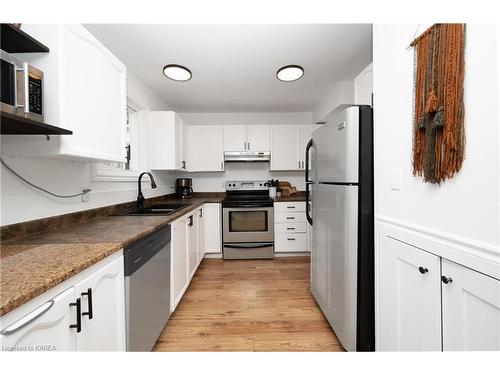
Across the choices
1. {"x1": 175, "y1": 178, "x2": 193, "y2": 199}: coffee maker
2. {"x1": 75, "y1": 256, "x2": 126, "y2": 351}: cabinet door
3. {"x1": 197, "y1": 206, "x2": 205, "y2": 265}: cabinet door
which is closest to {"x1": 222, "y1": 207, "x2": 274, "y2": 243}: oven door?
{"x1": 197, "y1": 206, "x2": 205, "y2": 265}: cabinet door

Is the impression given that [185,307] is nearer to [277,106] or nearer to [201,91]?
[201,91]

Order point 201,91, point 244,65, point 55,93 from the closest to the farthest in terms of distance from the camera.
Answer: point 55,93
point 244,65
point 201,91

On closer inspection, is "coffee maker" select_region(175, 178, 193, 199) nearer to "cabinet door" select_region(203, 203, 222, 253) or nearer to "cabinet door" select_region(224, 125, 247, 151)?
"cabinet door" select_region(203, 203, 222, 253)

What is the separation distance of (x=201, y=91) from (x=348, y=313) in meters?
2.96

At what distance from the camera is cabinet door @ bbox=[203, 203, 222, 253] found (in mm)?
3420

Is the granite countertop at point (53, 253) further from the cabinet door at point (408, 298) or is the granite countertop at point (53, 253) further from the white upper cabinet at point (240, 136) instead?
the white upper cabinet at point (240, 136)

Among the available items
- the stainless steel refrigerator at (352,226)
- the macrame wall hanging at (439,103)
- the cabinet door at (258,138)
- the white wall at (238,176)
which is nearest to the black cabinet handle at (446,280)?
the macrame wall hanging at (439,103)

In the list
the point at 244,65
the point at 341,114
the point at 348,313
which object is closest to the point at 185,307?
the point at 348,313

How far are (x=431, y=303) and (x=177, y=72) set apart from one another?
109 inches

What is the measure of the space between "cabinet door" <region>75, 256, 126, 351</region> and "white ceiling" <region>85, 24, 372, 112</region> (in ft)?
5.94

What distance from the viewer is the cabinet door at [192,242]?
252 centimetres

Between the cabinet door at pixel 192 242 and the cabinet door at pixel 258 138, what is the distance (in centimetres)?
159
